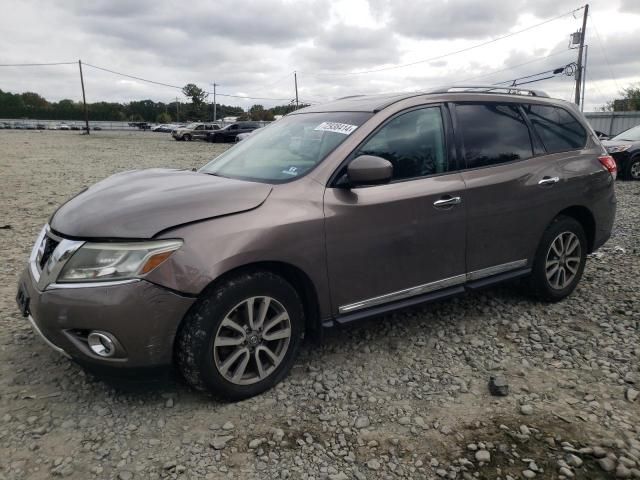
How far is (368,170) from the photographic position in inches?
113

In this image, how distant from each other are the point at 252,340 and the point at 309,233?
0.69 meters

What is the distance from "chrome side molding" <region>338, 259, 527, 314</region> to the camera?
123 inches

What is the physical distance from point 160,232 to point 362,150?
1369mm

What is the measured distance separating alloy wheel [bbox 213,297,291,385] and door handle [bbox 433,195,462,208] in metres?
1.29

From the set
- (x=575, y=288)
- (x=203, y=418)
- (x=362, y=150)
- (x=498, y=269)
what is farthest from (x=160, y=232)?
(x=575, y=288)

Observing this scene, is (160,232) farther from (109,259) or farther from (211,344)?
(211,344)

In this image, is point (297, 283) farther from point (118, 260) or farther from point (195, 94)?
point (195, 94)

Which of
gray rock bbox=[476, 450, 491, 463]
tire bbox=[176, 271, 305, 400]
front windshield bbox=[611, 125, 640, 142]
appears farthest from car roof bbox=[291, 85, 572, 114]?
front windshield bbox=[611, 125, 640, 142]

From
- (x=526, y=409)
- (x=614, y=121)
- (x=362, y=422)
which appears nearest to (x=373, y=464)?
(x=362, y=422)

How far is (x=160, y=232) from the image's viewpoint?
8.13 ft

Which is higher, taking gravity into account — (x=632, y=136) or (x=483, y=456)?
(x=632, y=136)

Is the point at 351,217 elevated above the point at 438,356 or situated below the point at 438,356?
above

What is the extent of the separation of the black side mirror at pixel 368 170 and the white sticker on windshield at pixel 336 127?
1.16ft

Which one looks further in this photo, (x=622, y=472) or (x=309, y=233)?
(x=309, y=233)
